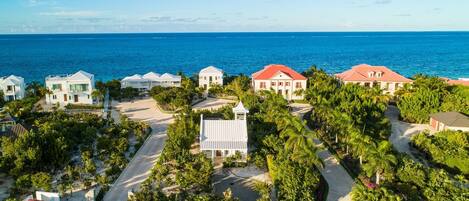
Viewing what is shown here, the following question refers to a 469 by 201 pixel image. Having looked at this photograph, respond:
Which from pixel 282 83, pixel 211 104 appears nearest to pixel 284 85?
pixel 282 83

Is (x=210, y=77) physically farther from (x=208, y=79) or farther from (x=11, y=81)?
(x=11, y=81)

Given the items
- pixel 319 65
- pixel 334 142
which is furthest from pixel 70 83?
pixel 319 65

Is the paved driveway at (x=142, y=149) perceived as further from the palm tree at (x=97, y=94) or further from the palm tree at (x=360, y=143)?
the palm tree at (x=360, y=143)

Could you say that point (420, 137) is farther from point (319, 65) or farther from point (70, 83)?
point (319, 65)

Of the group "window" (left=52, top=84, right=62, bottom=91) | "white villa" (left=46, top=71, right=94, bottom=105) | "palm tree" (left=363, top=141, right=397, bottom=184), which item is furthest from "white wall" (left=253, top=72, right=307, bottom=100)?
"palm tree" (left=363, top=141, right=397, bottom=184)

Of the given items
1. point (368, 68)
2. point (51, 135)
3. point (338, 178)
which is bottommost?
point (338, 178)

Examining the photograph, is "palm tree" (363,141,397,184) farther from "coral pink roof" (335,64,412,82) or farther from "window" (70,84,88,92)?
"window" (70,84,88,92)
